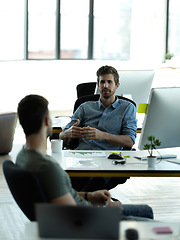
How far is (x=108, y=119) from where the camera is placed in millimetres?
4281

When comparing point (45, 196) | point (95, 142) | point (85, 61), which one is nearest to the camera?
point (45, 196)

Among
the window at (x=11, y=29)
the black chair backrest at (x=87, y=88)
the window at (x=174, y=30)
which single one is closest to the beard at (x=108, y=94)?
the black chair backrest at (x=87, y=88)

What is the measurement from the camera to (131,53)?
12.2m

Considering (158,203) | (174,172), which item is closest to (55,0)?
(158,203)

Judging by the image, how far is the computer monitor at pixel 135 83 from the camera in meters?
4.94

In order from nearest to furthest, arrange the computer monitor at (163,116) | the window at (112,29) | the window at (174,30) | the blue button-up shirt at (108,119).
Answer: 1. the computer monitor at (163,116)
2. the blue button-up shirt at (108,119)
3. the window at (112,29)
4. the window at (174,30)

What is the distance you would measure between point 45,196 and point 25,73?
29.2 ft

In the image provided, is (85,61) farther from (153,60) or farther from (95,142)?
(95,142)

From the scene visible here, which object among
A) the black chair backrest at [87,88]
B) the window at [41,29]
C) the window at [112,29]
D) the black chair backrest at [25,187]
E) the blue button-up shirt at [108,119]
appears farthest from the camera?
the window at [112,29]

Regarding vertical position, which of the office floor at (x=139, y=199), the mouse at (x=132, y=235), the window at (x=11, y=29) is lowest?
the office floor at (x=139, y=199)

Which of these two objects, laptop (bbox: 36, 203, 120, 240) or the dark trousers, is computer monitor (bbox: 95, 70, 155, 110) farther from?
laptop (bbox: 36, 203, 120, 240)

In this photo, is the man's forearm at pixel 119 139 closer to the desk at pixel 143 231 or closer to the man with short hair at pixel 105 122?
the man with short hair at pixel 105 122

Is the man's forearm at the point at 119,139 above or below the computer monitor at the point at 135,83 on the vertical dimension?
below

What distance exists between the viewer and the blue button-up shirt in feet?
13.8
